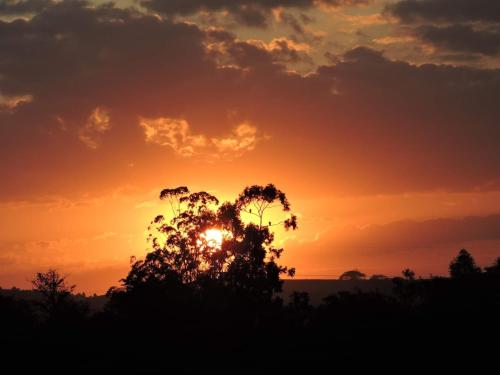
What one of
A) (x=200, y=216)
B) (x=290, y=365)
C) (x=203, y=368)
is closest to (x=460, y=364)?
(x=290, y=365)

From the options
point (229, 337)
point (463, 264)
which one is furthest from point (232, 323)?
point (463, 264)

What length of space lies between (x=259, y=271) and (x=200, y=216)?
1337 centimetres

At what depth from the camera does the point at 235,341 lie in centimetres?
7831

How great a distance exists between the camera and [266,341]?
7769 cm

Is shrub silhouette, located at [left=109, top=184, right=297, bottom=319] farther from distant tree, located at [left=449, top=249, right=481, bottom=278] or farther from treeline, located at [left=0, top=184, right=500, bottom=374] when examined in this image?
distant tree, located at [left=449, top=249, right=481, bottom=278]

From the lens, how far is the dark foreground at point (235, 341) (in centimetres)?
7069

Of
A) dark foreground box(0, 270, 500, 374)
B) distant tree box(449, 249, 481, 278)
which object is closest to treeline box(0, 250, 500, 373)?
dark foreground box(0, 270, 500, 374)

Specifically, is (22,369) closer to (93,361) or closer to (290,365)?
(93,361)

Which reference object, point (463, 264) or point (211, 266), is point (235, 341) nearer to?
point (211, 266)

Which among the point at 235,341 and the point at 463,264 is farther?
the point at 463,264

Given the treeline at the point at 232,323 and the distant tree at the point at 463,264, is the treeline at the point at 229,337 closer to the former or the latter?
the treeline at the point at 232,323

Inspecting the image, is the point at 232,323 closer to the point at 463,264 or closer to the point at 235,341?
the point at 235,341

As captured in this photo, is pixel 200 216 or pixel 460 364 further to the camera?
pixel 200 216

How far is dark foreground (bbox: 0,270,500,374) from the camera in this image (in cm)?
7069
